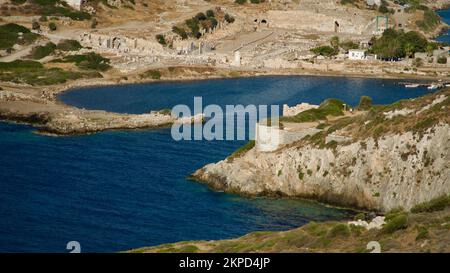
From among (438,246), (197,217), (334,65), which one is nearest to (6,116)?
(197,217)

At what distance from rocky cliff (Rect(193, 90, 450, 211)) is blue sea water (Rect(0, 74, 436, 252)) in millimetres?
1270

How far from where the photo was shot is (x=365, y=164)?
57.8m

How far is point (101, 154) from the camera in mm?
69062

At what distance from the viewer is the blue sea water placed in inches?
1986

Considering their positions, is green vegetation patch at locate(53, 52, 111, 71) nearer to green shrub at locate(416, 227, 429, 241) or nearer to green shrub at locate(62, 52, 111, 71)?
green shrub at locate(62, 52, 111, 71)

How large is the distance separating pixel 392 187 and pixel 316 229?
14134 mm

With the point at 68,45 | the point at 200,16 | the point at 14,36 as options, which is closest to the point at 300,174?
the point at 68,45

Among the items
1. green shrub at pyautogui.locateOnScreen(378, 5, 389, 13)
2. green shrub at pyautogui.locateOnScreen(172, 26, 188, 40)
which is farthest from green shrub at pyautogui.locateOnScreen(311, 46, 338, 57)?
green shrub at pyautogui.locateOnScreen(378, 5, 389, 13)

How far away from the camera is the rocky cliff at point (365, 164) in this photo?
55469 mm

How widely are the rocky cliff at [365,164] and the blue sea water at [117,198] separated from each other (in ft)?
4.17

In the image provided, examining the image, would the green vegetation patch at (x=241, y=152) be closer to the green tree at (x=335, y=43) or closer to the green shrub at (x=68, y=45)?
the green shrub at (x=68, y=45)

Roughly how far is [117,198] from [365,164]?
1270 cm

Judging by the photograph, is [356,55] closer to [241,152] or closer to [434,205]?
[241,152]

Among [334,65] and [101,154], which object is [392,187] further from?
[334,65]
